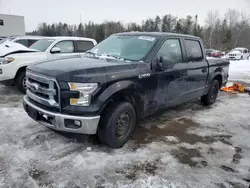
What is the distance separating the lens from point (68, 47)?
25.2 feet

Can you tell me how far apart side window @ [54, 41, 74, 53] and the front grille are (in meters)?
4.28

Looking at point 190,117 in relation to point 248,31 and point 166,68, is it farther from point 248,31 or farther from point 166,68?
point 248,31

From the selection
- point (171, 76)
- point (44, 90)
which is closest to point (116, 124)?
point (44, 90)

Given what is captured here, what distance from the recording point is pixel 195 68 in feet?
15.9

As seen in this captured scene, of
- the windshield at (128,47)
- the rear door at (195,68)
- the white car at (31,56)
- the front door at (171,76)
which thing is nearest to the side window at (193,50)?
the rear door at (195,68)

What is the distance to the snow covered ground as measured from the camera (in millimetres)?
2711

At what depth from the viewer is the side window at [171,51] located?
13.2 ft

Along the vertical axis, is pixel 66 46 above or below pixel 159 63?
above

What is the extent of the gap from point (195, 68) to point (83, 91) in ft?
9.68

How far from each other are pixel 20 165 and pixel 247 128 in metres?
4.36

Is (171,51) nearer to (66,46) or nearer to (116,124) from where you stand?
(116,124)

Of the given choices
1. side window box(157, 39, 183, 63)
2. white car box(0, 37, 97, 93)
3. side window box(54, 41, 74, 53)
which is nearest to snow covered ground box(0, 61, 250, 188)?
side window box(157, 39, 183, 63)

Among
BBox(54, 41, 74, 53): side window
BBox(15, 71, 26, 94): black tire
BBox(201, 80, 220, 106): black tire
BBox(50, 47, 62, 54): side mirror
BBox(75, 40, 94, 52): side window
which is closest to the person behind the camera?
BBox(201, 80, 220, 106): black tire

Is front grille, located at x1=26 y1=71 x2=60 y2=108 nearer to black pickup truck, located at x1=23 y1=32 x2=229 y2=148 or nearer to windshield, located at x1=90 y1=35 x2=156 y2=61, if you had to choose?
black pickup truck, located at x1=23 y1=32 x2=229 y2=148
